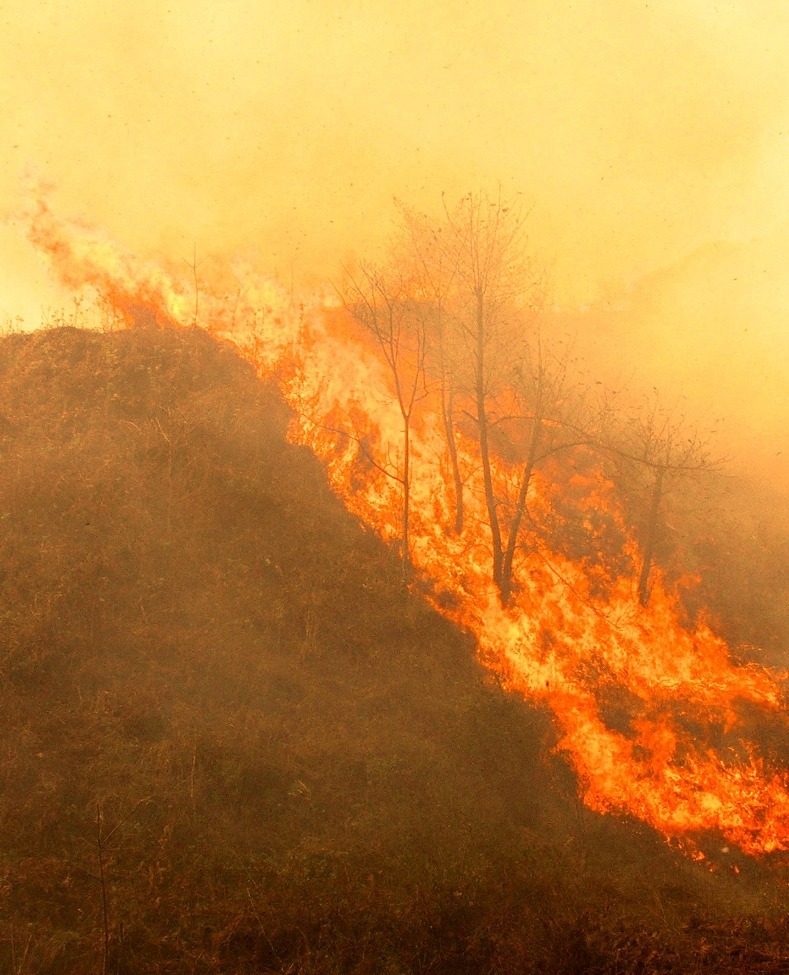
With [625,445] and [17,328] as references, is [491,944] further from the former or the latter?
[17,328]

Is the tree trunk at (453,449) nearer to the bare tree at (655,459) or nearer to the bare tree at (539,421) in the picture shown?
the bare tree at (539,421)

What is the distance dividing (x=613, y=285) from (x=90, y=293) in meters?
25.2

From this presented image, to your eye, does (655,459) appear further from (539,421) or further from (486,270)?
(486,270)

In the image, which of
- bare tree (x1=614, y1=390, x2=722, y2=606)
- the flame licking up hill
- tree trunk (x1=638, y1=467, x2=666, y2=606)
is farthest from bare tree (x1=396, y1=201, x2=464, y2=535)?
tree trunk (x1=638, y1=467, x2=666, y2=606)

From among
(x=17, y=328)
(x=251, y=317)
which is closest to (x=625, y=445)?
(x=251, y=317)

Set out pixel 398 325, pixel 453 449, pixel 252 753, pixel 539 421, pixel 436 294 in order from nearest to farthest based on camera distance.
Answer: pixel 252 753 < pixel 539 421 < pixel 398 325 < pixel 453 449 < pixel 436 294

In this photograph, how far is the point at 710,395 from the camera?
2675 cm

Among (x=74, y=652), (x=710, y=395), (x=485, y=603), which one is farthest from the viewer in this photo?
(x=710, y=395)

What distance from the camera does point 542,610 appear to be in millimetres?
15062

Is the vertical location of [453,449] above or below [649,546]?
above

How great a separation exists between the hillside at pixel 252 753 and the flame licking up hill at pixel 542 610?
0.80 m

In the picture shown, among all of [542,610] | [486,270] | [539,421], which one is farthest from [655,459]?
[486,270]

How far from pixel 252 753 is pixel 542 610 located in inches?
344

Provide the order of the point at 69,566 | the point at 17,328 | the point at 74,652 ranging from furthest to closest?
the point at 17,328 → the point at 69,566 → the point at 74,652
